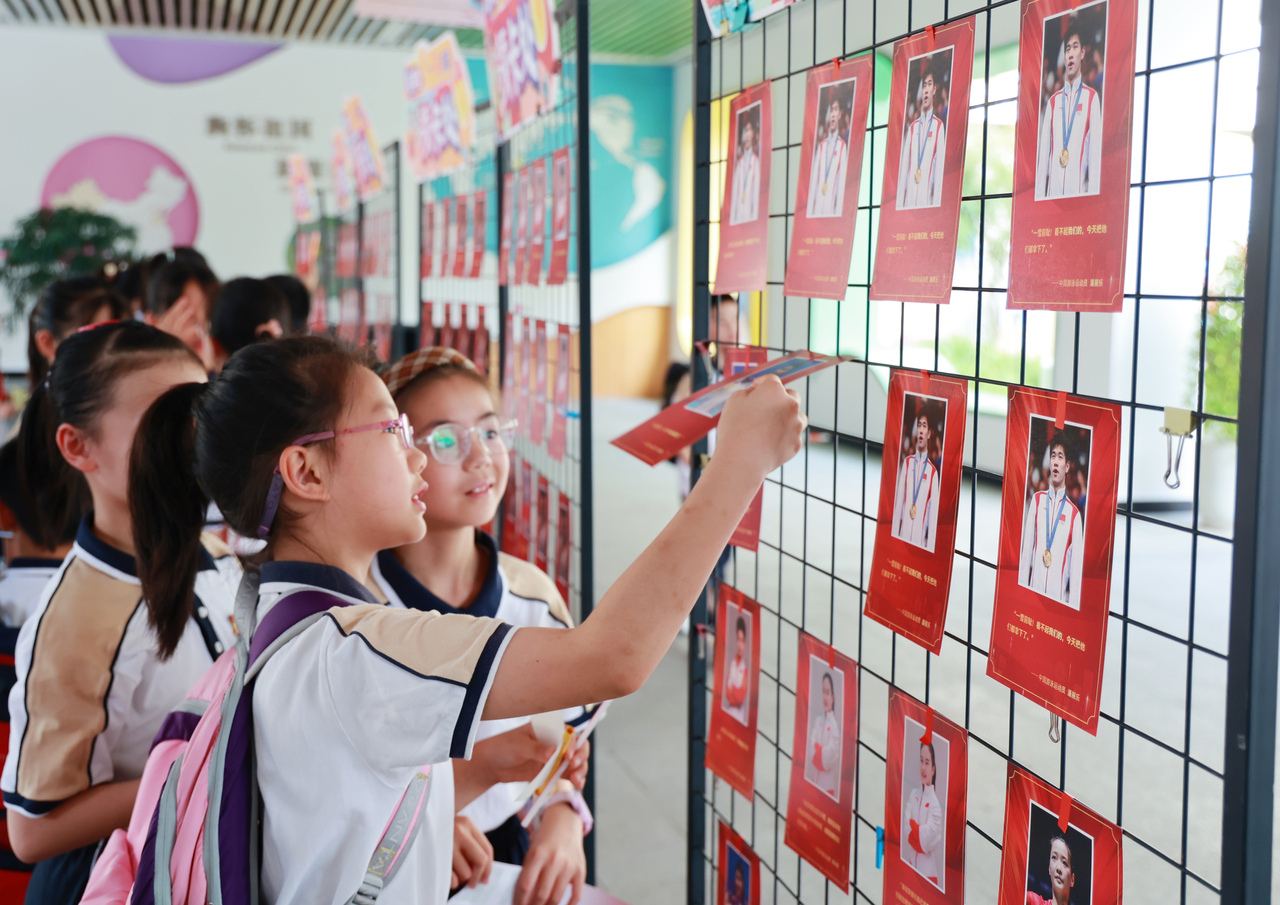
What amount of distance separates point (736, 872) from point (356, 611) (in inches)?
34.0

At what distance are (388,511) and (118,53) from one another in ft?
35.0

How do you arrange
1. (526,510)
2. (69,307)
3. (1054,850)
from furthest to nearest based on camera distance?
(69,307) → (526,510) → (1054,850)

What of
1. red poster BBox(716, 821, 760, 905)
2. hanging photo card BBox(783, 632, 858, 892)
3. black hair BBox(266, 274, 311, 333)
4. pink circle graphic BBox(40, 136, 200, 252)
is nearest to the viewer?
hanging photo card BBox(783, 632, 858, 892)

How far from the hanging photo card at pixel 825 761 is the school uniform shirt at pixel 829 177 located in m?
0.52

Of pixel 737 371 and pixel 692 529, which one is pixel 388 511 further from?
pixel 737 371

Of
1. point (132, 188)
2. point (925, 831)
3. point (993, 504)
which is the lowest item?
point (993, 504)

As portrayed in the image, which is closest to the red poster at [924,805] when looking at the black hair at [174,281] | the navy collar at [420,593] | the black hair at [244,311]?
the navy collar at [420,593]

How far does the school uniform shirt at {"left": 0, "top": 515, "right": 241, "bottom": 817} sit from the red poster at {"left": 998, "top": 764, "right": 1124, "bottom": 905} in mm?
1085

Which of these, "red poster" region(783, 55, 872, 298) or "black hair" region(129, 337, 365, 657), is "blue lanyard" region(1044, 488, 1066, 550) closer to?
"red poster" region(783, 55, 872, 298)

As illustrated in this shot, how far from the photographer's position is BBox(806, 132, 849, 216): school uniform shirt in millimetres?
1158

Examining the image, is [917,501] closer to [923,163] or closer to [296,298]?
[923,163]

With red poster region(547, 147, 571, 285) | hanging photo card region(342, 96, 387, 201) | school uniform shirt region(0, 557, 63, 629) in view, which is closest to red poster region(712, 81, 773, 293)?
red poster region(547, 147, 571, 285)

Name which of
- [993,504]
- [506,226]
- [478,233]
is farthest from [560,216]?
[993,504]

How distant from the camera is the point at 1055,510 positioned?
902mm
